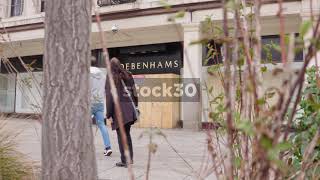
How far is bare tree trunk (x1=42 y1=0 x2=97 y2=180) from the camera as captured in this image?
2639 millimetres

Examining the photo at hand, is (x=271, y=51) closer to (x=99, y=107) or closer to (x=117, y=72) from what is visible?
(x=117, y=72)

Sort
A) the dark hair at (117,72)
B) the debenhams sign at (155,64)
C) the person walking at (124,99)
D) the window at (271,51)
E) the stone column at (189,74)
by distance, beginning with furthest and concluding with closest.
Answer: the debenhams sign at (155,64) → the stone column at (189,74) → the person walking at (124,99) → the dark hair at (117,72) → the window at (271,51)

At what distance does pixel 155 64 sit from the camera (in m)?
15.9

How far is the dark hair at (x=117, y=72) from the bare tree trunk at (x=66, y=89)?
10.9 ft

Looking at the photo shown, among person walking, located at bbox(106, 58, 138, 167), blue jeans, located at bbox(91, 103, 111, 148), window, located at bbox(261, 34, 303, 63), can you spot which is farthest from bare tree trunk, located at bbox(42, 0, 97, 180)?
Result: blue jeans, located at bbox(91, 103, 111, 148)

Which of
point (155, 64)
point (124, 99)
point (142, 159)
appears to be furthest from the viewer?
point (155, 64)

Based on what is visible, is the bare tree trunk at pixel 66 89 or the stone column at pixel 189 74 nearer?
the bare tree trunk at pixel 66 89

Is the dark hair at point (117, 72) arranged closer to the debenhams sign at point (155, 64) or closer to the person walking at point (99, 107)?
the person walking at point (99, 107)

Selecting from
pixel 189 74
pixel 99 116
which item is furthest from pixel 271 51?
pixel 189 74

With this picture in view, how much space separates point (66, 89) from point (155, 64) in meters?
13.3

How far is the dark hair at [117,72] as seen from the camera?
240 inches

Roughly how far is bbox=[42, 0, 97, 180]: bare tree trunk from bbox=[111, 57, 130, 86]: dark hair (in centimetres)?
332


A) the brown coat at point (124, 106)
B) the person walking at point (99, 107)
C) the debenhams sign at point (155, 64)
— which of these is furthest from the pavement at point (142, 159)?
the debenhams sign at point (155, 64)

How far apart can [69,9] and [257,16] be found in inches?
57.0
